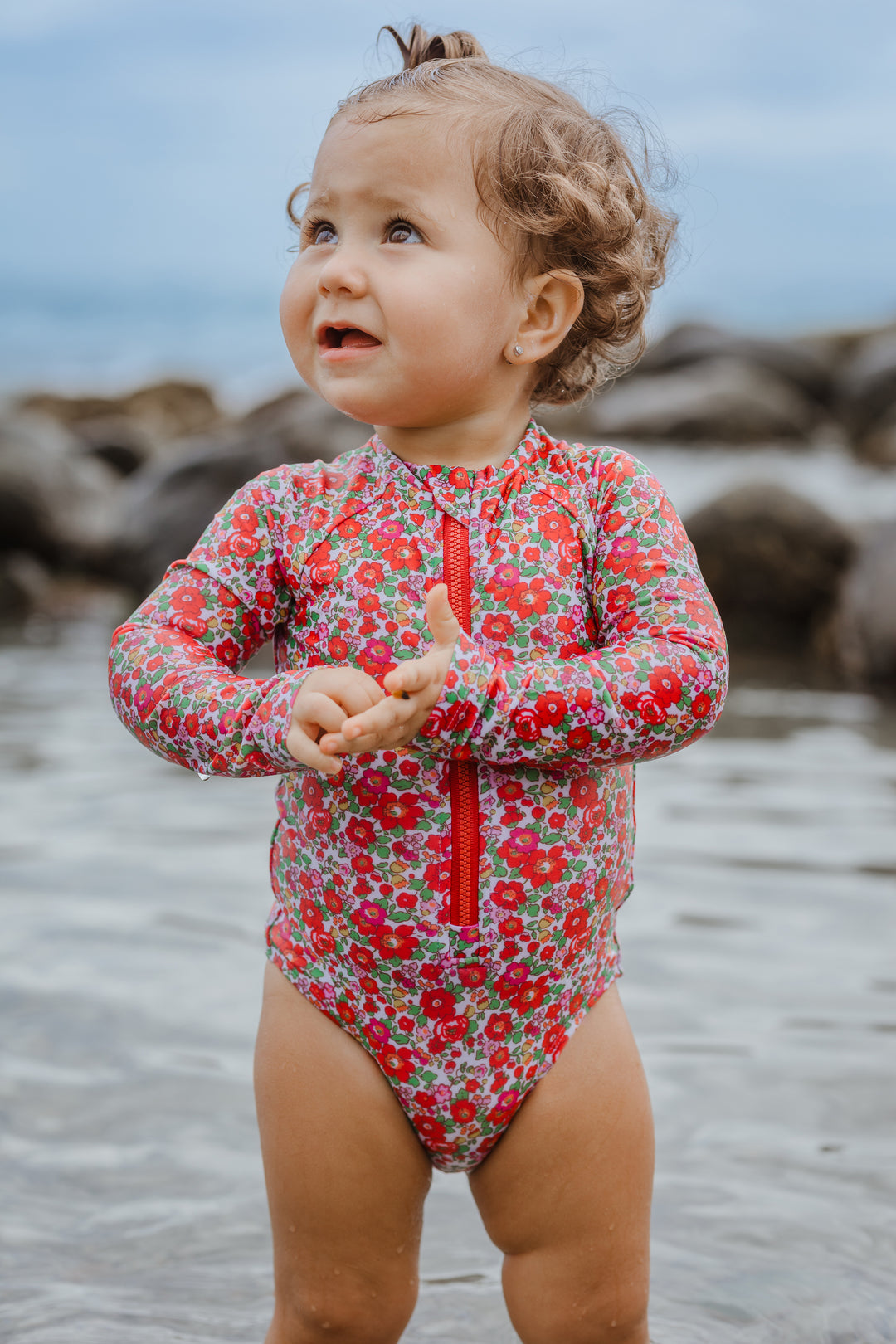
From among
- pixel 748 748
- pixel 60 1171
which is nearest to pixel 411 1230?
pixel 60 1171

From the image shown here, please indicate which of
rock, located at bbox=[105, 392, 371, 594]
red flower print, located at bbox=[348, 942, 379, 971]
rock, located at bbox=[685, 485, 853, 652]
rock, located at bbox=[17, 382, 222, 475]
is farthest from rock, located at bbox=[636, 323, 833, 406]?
red flower print, located at bbox=[348, 942, 379, 971]

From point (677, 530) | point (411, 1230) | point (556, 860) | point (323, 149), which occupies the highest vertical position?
point (323, 149)

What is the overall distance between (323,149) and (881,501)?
9.20 m

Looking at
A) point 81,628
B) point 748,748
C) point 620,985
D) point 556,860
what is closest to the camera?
point 556,860

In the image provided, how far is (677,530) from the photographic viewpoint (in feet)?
6.40

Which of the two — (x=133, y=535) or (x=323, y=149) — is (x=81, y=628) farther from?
(x=323, y=149)

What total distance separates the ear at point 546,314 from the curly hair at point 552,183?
2 cm

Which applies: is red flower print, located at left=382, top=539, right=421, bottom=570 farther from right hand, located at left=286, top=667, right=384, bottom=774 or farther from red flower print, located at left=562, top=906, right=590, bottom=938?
red flower print, located at left=562, top=906, right=590, bottom=938

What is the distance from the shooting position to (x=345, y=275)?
6.07ft

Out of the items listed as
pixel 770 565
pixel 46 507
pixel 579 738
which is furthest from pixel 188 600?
pixel 46 507

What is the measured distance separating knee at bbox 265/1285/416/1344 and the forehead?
136cm

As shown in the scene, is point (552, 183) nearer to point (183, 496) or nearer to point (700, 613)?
point (700, 613)

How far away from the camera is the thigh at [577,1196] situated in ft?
6.33

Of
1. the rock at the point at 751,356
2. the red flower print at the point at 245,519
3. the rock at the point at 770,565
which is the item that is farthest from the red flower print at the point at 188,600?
the rock at the point at 751,356
